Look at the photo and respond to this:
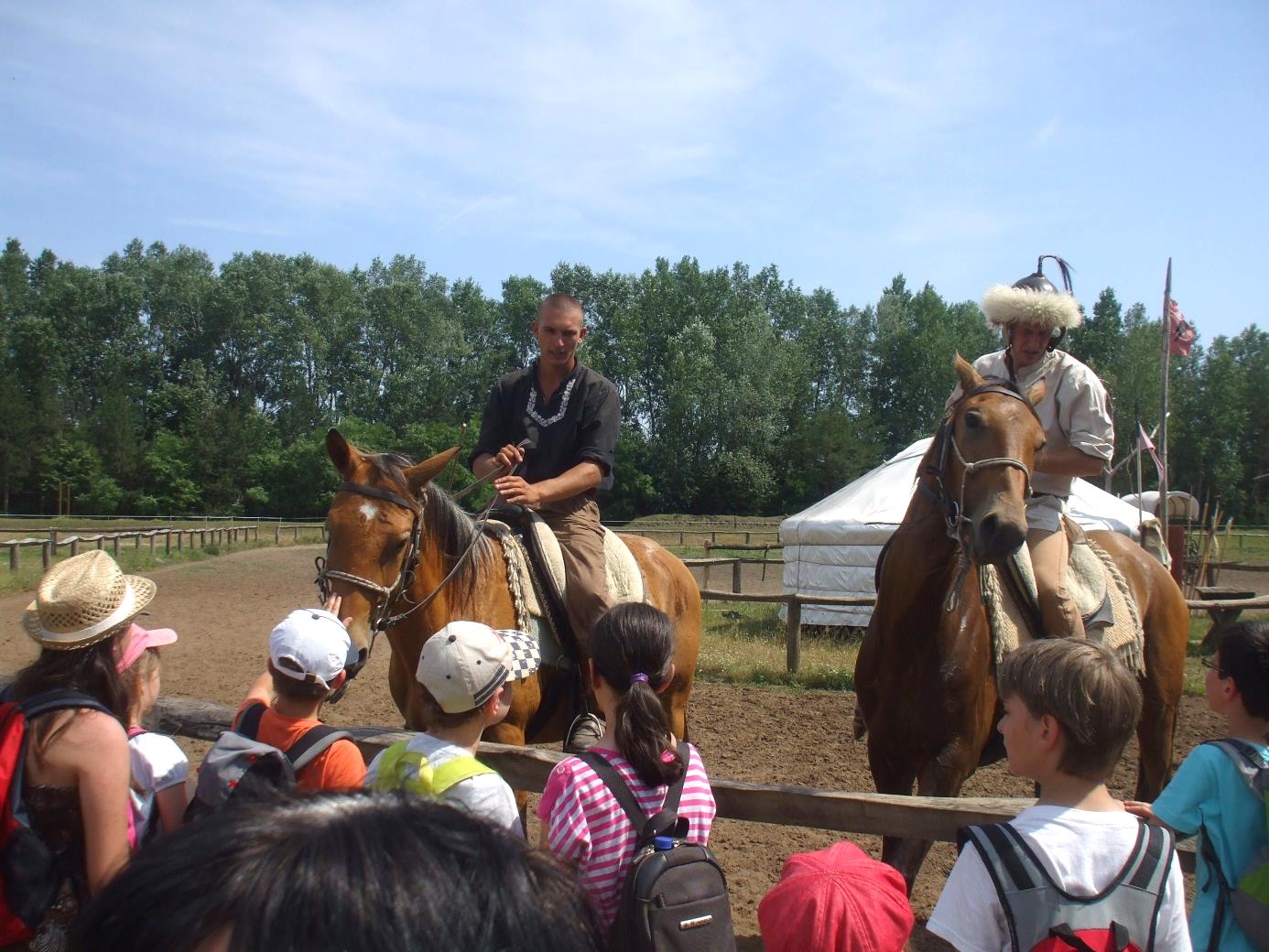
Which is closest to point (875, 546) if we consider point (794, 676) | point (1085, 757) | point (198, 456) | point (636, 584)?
point (794, 676)

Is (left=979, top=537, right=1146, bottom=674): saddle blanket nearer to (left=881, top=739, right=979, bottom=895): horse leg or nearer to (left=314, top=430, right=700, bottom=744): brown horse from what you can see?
(left=881, top=739, right=979, bottom=895): horse leg

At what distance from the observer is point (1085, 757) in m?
1.63

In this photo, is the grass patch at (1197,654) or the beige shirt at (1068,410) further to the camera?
the grass patch at (1197,654)

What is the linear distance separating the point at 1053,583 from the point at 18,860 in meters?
3.74

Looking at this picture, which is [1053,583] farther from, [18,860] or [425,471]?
[18,860]

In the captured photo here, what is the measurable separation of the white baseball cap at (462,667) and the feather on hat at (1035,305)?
9.91 ft

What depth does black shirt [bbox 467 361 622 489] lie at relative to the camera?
431cm

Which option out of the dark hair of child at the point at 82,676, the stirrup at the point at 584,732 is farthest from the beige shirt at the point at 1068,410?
the dark hair of child at the point at 82,676

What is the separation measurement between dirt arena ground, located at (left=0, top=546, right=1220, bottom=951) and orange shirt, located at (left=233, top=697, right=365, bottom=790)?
1.89 m

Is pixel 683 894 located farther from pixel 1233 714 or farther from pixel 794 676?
pixel 794 676

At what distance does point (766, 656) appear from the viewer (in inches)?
416

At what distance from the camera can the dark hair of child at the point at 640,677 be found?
1.94m

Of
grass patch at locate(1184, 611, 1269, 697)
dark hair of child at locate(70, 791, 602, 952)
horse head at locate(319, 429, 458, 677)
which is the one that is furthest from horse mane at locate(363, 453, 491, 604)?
grass patch at locate(1184, 611, 1269, 697)

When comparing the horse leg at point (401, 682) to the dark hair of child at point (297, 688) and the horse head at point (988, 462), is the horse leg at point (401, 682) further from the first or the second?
the horse head at point (988, 462)
